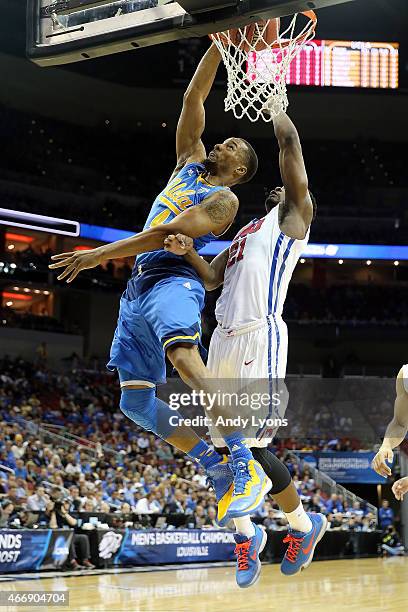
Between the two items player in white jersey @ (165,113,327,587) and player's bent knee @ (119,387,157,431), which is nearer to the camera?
player in white jersey @ (165,113,327,587)

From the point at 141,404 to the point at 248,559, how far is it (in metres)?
1.20

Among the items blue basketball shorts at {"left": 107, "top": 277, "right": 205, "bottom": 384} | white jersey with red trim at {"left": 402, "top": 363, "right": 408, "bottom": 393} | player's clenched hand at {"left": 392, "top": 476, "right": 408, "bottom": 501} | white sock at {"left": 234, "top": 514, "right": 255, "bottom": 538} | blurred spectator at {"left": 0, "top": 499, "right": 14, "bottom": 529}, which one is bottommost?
blurred spectator at {"left": 0, "top": 499, "right": 14, "bottom": 529}

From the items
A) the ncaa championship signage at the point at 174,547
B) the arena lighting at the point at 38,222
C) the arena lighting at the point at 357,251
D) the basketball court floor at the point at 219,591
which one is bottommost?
the basketball court floor at the point at 219,591

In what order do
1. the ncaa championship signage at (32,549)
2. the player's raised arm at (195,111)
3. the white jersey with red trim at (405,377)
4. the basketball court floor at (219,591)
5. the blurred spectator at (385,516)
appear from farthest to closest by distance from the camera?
1. the blurred spectator at (385,516)
2. the ncaa championship signage at (32,549)
3. the basketball court floor at (219,591)
4. the player's raised arm at (195,111)
5. the white jersey with red trim at (405,377)

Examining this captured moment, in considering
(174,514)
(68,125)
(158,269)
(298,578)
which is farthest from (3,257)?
(158,269)

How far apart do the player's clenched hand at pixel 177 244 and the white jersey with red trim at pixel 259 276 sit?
467 mm

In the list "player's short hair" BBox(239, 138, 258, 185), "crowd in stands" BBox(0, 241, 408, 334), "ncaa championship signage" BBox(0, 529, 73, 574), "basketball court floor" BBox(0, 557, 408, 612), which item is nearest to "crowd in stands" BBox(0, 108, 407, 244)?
"crowd in stands" BBox(0, 241, 408, 334)

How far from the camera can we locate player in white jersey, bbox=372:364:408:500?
18.7 feet

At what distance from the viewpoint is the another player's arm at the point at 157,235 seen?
5.23 metres

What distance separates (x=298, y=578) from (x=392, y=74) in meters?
18.0

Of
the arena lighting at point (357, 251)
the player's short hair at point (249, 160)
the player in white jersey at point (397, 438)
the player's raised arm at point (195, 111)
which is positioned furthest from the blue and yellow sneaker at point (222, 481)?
the arena lighting at point (357, 251)

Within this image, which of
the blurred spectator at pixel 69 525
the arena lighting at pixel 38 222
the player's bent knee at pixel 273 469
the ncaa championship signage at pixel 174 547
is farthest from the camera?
the arena lighting at pixel 38 222

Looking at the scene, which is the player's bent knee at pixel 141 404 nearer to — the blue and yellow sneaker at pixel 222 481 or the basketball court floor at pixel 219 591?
the blue and yellow sneaker at pixel 222 481

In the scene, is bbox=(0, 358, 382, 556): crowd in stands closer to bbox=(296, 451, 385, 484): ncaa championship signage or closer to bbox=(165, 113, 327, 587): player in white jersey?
bbox=(296, 451, 385, 484): ncaa championship signage
